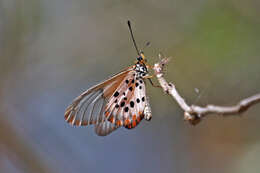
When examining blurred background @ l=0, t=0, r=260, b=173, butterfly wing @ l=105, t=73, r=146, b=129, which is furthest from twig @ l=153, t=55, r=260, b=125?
blurred background @ l=0, t=0, r=260, b=173

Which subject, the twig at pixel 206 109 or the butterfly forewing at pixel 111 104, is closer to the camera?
the twig at pixel 206 109

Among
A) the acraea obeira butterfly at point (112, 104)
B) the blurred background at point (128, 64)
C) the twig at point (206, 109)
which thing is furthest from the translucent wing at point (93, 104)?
the blurred background at point (128, 64)

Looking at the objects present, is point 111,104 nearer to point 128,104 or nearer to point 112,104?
point 112,104

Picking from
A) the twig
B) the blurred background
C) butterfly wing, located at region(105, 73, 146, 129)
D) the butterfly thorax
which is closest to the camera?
the twig

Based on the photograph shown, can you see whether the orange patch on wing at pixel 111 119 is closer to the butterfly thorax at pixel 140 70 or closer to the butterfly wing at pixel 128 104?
the butterfly wing at pixel 128 104

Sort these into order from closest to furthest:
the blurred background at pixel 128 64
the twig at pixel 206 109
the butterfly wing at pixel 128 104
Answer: the twig at pixel 206 109, the butterfly wing at pixel 128 104, the blurred background at pixel 128 64

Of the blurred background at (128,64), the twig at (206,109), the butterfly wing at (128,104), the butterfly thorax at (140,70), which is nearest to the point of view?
the twig at (206,109)

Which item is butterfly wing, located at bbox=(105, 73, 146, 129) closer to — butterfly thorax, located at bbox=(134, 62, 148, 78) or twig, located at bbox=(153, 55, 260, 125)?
butterfly thorax, located at bbox=(134, 62, 148, 78)

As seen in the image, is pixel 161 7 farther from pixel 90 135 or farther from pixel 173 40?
pixel 90 135
